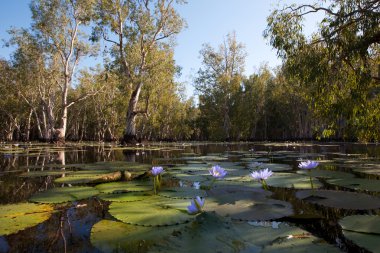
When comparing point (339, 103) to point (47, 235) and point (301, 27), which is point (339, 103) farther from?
point (47, 235)

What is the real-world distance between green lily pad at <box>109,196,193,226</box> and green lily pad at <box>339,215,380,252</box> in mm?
1054

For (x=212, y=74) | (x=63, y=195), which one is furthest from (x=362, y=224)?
(x=212, y=74)

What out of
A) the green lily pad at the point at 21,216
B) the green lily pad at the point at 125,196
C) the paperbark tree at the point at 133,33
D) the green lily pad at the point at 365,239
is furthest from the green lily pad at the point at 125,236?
the paperbark tree at the point at 133,33

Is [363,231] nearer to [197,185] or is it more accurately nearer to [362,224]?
[362,224]

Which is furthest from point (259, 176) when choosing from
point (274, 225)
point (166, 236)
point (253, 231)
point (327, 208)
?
point (166, 236)

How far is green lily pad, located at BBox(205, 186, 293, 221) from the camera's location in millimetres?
2257

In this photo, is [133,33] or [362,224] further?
[133,33]

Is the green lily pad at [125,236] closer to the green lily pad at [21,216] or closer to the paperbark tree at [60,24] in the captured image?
the green lily pad at [21,216]

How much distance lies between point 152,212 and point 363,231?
147cm

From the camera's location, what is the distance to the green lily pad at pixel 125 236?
5.42 feet

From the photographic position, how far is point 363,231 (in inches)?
72.6

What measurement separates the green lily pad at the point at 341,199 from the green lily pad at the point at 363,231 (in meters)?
0.50

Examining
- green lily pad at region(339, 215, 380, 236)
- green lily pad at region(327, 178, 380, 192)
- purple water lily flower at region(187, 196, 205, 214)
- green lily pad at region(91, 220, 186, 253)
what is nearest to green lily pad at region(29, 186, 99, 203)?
green lily pad at region(91, 220, 186, 253)

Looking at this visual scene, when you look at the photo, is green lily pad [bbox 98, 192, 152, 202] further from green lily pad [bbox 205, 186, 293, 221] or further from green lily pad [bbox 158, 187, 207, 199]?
green lily pad [bbox 205, 186, 293, 221]
